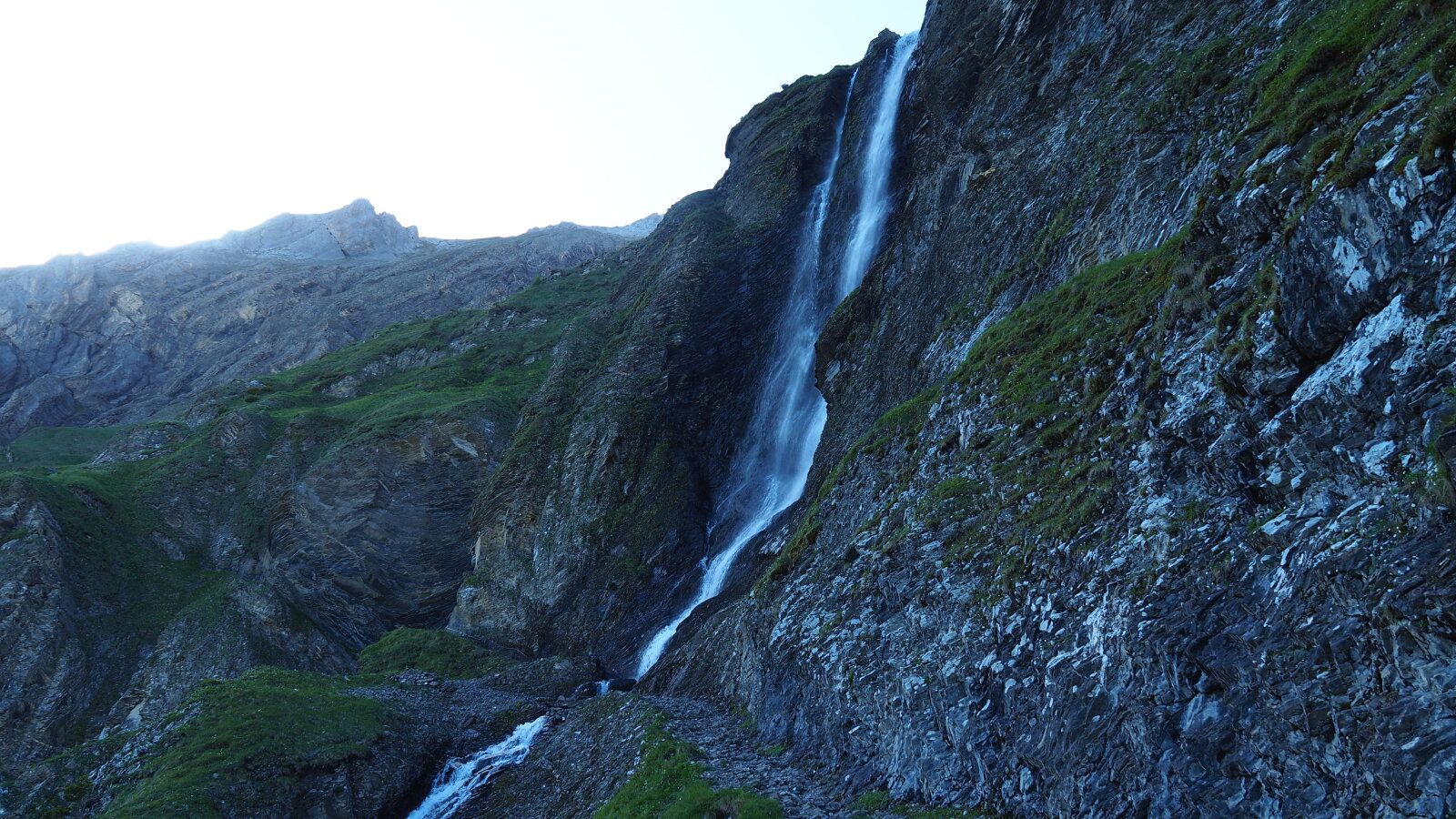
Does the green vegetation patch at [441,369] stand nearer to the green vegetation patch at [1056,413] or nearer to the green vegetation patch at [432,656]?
the green vegetation patch at [432,656]

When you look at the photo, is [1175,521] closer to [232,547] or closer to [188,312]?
[232,547]

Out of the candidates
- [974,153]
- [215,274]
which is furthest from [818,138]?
[215,274]

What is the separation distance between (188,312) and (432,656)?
368ft

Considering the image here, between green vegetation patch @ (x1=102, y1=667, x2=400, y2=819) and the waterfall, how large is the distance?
14.3m

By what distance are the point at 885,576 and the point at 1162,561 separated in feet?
30.6

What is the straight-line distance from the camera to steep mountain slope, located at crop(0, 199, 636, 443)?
11206 centimetres

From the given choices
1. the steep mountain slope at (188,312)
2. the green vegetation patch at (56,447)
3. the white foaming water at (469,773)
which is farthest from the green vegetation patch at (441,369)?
the white foaming water at (469,773)

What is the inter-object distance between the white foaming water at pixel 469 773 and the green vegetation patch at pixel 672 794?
9.85 metres

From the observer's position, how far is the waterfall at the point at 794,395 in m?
46.1

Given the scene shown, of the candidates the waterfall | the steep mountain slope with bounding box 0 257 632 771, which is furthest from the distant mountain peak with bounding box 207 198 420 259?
the waterfall

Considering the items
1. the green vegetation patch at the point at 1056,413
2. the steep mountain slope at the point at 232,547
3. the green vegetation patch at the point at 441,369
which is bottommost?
the green vegetation patch at the point at 1056,413

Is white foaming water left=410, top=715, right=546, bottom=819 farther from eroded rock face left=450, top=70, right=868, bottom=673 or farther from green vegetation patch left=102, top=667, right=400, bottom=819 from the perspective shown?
eroded rock face left=450, top=70, right=868, bottom=673

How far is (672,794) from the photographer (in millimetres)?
19562

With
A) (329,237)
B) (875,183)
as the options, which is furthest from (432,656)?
(329,237)
